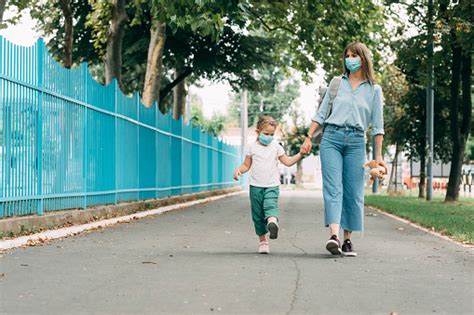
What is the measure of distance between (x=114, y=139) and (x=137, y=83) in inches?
864

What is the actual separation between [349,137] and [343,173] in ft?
1.25

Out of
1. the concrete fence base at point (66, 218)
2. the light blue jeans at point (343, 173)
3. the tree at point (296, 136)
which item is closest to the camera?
the light blue jeans at point (343, 173)

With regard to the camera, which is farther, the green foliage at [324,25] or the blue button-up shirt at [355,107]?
the green foliage at [324,25]

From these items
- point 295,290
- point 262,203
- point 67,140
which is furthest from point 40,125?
point 295,290

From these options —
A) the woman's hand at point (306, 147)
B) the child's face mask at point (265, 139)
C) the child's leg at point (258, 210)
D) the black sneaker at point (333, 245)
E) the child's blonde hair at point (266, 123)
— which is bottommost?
the black sneaker at point (333, 245)

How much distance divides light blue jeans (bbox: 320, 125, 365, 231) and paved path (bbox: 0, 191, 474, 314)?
0.42 m

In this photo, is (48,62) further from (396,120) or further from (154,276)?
(396,120)

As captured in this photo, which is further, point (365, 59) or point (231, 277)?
point (365, 59)

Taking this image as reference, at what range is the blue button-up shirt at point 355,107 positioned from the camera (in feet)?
29.6

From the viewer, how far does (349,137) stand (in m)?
9.04

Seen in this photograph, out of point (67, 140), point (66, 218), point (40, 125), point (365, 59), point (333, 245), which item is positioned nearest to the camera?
point (333, 245)

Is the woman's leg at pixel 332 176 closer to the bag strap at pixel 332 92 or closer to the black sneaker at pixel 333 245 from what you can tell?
the black sneaker at pixel 333 245

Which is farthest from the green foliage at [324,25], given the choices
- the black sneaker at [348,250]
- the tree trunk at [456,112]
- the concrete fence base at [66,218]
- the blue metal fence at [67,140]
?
the black sneaker at [348,250]

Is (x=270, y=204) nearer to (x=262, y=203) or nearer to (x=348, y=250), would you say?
(x=262, y=203)
